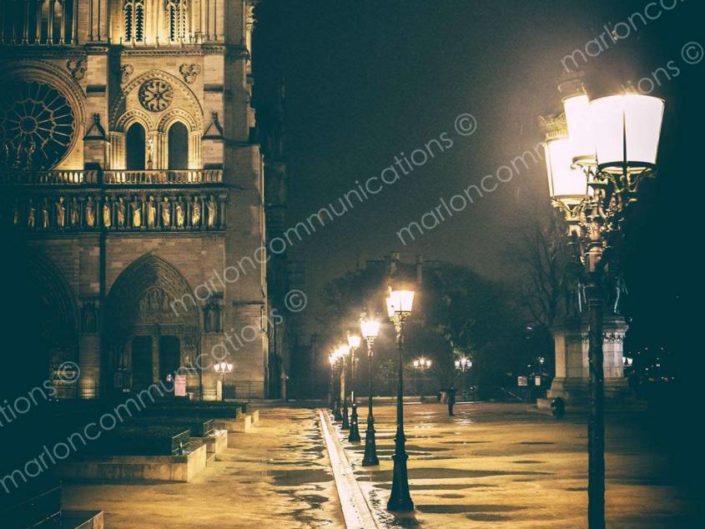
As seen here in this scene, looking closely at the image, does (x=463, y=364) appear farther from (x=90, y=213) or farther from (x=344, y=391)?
(x=344, y=391)

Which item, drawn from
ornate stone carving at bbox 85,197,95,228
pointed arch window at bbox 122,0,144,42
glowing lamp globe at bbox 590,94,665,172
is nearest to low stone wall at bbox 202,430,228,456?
glowing lamp globe at bbox 590,94,665,172

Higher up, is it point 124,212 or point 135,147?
point 135,147

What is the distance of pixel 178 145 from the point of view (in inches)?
2778

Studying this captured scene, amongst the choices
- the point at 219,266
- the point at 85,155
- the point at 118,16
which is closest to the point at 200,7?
the point at 118,16

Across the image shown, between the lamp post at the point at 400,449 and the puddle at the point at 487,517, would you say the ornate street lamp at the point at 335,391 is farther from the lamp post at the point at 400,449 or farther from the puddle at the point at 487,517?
the puddle at the point at 487,517

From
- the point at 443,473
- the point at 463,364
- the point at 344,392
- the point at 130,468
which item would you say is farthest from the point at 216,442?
the point at 463,364

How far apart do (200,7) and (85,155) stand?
11527 mm

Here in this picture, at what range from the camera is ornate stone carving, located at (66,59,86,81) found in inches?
2714

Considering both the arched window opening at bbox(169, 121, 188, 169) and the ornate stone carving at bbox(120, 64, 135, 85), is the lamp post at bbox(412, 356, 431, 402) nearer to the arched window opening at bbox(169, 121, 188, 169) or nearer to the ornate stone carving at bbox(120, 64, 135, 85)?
the arched window opening at bbox(169, 121, 188, 169)

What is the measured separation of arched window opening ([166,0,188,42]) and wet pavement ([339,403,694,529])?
3973cm

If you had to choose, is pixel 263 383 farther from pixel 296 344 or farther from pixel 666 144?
pixel 666 144

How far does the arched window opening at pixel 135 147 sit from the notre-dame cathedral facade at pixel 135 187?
0.09 m

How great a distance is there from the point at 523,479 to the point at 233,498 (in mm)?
5623

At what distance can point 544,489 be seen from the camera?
19.4 meters
